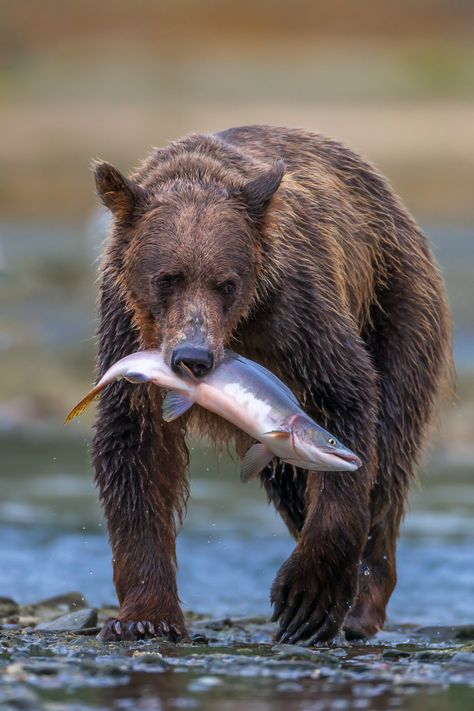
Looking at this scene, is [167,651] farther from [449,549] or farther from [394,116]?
[394,116]

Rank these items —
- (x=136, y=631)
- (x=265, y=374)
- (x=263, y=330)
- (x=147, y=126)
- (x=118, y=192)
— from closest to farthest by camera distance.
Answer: (x=265, y=374) → (x=118, y=192) → (x=263, y=330) → (x=136, y=631) → (x=147, y=126)

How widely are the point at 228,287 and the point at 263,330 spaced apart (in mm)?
418

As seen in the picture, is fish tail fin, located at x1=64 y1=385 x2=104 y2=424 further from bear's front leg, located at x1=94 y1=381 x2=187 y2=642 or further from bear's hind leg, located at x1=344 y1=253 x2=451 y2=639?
bear's hind leg, located at x1=344 y1=253 x2=451 y2=639

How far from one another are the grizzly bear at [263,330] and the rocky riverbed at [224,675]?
39 cm

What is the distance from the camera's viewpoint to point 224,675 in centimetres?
651

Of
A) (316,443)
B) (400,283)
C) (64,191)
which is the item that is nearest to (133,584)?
Result: (316,443)

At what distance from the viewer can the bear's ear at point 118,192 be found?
24.0 ft

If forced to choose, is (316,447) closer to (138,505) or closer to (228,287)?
(228,287)

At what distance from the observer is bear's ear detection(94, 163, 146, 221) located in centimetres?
730

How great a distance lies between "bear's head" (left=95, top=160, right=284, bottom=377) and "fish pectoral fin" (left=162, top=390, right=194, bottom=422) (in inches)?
6.0

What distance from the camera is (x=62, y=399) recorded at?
1806 cm

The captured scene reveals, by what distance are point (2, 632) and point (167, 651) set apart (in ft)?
3.48

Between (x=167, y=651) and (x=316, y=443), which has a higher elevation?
(x=316, y=443)

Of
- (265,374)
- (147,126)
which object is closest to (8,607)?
(265,374)
